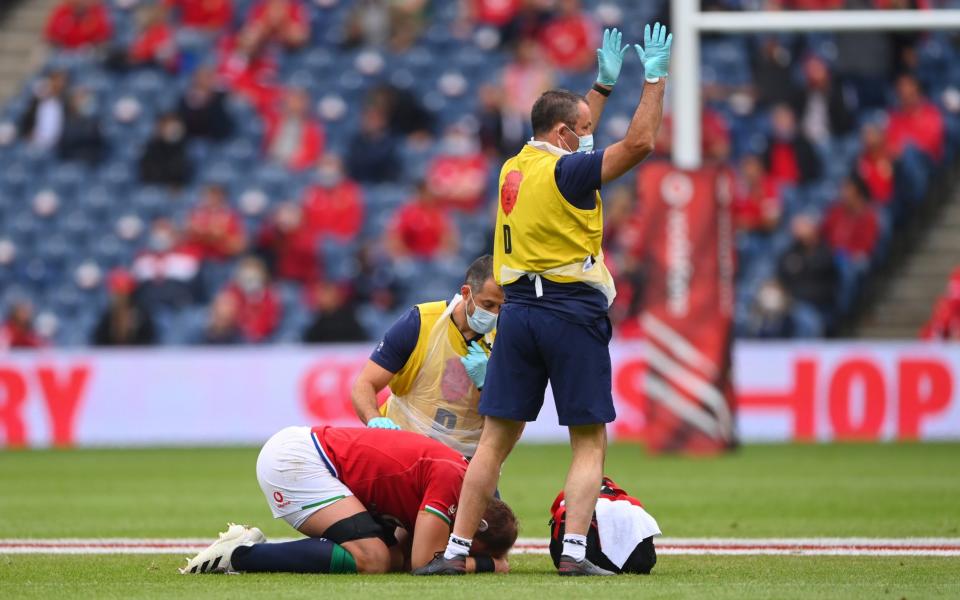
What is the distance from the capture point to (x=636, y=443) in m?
19.8

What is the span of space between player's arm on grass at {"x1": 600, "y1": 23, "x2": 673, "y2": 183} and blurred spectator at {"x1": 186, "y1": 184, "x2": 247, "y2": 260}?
1428 cm

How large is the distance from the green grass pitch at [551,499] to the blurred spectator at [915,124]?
5.18 meters

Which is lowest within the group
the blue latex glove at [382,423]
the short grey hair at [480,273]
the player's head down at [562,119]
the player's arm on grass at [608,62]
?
the blue latex glove at [382,423]

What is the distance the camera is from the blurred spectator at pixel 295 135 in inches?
905

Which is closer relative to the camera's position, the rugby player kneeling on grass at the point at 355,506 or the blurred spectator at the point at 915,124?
the rugby player kneeling on grass at the point at 355,506

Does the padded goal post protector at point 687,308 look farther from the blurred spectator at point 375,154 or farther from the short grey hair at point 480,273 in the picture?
the short grey hair at point 480,273

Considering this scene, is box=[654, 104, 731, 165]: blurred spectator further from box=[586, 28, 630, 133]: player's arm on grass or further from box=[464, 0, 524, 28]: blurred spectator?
box=[586, 28, 630, 133]: player's arm on grass

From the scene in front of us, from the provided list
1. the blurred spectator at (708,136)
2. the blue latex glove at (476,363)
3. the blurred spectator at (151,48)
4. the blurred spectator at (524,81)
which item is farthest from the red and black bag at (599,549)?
the blurred spectator at (151,48)

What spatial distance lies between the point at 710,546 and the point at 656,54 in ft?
10.8

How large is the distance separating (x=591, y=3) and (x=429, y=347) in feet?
52.1

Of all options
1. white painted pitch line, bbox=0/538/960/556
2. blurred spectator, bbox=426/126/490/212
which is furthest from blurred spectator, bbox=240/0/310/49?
white painted pitch line, bbox=0/538/960/556

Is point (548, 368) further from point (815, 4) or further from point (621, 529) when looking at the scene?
point (815, 4)

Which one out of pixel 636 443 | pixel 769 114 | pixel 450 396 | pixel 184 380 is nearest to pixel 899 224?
pixel 769 114

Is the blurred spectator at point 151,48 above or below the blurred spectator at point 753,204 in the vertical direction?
above
